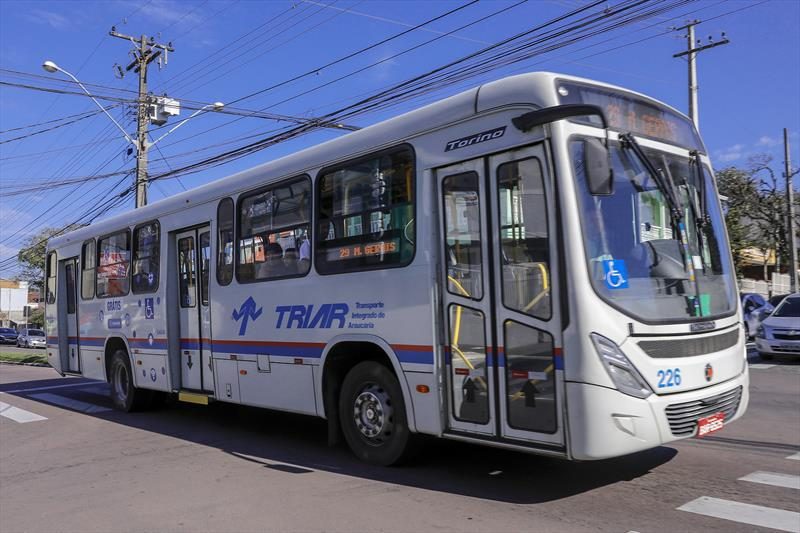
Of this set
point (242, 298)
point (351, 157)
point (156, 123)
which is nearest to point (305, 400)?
point (242, 298)

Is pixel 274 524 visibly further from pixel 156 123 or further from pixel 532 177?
pixel 156 123

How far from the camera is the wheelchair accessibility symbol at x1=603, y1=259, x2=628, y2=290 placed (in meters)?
4.95

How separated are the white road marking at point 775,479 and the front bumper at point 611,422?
1.45 m

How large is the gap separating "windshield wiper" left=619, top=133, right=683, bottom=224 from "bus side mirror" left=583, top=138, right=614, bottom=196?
0.48 meters

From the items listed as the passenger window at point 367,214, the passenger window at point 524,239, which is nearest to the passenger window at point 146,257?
the passenger window at point 367,214

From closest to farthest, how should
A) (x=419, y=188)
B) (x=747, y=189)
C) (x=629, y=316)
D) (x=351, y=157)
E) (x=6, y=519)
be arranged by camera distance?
(x=629, y=316) < (x=6, y=519) < (x=419, y=188) < (x=351, y=157) < (x=747, y=189)

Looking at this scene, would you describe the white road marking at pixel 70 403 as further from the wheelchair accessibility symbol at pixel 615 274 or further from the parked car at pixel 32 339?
the parked car at pixel 32 339

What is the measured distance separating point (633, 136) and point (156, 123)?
2080cm

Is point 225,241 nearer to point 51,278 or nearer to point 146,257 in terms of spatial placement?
point 146,257

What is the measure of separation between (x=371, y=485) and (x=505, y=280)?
2233 millimetres

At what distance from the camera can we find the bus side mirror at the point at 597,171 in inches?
193

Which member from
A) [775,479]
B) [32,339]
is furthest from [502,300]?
[32,339]

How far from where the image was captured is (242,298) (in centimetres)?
834

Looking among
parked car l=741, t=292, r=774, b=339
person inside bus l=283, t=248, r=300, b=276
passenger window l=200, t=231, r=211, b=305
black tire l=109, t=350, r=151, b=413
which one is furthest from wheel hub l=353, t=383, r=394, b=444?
parked car l=741, t=292, r=774, b=339
